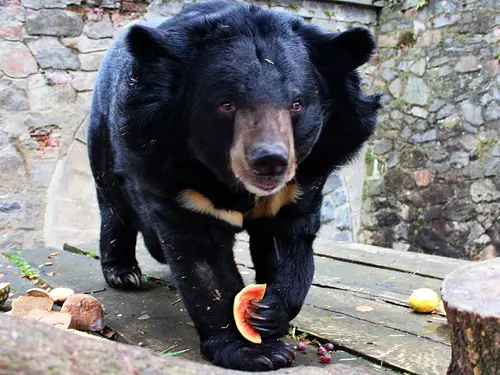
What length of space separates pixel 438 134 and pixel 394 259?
2.73 m

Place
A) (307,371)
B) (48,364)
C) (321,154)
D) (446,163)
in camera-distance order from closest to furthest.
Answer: (48,364) < (307,371) < (321,154) < (446,163)

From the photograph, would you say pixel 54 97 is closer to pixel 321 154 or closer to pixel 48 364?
pixel 321 154

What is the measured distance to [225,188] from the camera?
2.08 metres

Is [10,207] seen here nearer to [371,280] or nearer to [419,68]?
[371,280]

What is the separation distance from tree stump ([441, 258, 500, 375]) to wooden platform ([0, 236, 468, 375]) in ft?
0.74

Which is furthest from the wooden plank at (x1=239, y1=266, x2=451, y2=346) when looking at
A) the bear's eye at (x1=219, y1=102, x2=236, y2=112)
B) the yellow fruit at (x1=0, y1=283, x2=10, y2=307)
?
the yellow fruit at (x1=0, y1=283, x2=10, y2=307)

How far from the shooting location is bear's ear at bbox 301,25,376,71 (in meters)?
2.11

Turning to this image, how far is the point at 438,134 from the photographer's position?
20.2ft

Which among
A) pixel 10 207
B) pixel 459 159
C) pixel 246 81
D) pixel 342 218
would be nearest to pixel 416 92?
pixel 459 159

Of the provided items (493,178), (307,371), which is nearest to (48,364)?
(307,371)

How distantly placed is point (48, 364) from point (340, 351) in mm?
1325

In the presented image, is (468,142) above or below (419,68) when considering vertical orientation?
below

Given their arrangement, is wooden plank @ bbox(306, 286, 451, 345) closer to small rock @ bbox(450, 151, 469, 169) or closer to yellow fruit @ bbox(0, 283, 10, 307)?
yellow fruit @ bbox(0, 283, 10, 307)

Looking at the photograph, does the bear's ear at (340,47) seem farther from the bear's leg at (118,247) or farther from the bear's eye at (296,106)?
the bear's leg at (118,247)
